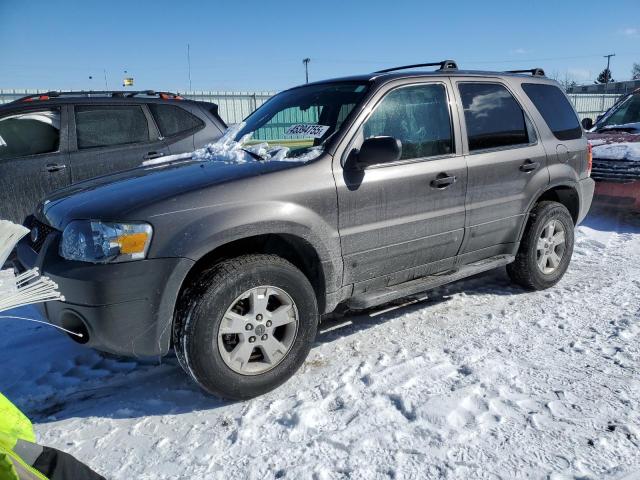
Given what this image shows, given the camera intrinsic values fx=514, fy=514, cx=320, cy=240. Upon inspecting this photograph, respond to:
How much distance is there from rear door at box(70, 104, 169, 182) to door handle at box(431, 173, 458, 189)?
3459mm

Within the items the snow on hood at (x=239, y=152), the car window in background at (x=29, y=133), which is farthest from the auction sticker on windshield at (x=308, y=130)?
the car window in background at (x=29, y=133)

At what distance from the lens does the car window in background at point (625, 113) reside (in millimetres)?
8624

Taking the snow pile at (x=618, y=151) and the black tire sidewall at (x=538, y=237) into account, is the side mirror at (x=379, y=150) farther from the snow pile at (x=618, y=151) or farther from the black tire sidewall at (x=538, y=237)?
the snow pile at (x=618, y=151)

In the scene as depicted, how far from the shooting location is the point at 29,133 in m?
5.35

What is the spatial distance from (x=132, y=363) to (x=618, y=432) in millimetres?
2876

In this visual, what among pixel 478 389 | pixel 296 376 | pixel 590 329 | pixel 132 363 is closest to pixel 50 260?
pixel 132 363

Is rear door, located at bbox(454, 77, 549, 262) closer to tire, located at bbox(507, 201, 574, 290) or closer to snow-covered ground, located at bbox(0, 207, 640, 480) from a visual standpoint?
tire, located at bbox(507, 201, 574, 290)

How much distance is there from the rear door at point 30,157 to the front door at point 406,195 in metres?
3.63

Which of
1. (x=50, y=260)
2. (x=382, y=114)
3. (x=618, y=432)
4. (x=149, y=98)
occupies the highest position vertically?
(x=149, y=98)

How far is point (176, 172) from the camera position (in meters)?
3.17

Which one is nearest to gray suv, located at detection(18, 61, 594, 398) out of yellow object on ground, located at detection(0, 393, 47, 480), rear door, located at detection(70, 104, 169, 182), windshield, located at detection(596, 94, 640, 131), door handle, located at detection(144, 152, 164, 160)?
yellow object on ground, located at detection(0, 393, 47, 480)

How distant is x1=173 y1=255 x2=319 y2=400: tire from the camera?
269 centimetres

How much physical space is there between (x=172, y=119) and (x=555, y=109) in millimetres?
4175

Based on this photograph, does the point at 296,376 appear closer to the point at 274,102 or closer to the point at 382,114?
the point at 382,114
